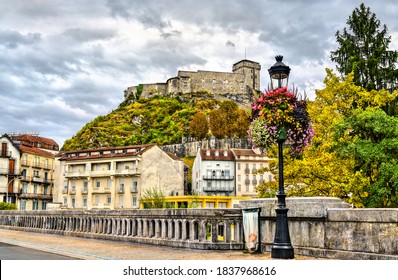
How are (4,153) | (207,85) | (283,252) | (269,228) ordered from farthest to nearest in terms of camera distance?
(207,85) → (4,153) → (269,228) → (283,252)

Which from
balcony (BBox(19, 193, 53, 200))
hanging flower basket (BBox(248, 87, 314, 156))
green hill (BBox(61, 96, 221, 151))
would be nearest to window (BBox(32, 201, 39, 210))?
balcony (BBox(19, 193, 53, 200))

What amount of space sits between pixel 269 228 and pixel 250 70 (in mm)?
159464

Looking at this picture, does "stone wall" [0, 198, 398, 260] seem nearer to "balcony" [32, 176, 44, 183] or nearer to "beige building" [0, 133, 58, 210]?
"beige building" [0, 133, 58, 210]

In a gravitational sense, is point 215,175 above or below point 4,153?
below

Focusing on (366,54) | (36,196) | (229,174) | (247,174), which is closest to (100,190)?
(36,196)

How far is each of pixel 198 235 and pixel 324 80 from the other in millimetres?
13451

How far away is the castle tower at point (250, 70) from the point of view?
547ft

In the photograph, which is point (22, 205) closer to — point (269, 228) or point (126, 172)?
point (126, 172)

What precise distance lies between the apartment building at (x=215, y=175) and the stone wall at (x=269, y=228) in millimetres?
66780

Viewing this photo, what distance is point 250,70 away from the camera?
168000 millimetres

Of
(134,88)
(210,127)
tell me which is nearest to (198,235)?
(210,127)

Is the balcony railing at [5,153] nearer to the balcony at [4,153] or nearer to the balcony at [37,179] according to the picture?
the balcony at [4,153]

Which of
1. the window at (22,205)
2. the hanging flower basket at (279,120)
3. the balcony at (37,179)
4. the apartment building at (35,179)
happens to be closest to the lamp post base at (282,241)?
the hanging flower basket at (279,120)

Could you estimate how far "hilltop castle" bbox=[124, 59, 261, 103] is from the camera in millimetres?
158500
